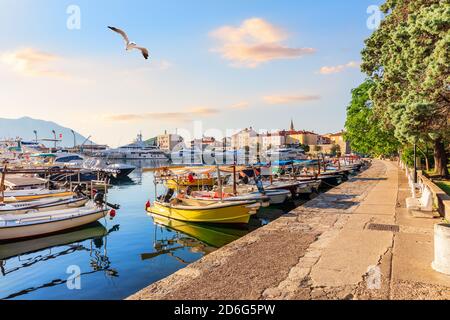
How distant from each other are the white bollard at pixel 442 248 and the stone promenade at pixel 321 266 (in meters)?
0.19

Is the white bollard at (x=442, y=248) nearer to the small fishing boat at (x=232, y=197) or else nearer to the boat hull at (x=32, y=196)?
the small fishing boat at (x=232, y=197)

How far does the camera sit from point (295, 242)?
412 inches

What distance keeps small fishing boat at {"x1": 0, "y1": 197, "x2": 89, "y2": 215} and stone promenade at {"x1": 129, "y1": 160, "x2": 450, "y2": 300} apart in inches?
545

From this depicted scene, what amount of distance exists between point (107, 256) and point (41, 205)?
27.7 feet

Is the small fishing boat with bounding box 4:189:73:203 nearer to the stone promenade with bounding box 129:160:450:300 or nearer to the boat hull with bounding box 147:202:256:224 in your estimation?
the boat hull with bounding box 147:202:256:224

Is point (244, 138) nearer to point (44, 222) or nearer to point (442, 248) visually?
point (44, 222)

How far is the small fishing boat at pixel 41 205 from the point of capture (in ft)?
60.7

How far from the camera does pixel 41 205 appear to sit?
19719mm

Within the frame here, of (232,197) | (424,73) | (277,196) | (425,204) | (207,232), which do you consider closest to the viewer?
(424,73)

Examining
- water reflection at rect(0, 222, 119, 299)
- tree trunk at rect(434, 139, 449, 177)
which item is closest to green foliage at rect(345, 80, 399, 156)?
tree trunk at rect(434, 139, 449, 177)

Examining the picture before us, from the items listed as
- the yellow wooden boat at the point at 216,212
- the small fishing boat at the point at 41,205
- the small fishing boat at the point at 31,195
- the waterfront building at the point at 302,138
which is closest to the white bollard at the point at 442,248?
the yellow wooden boat at the point at 216,212

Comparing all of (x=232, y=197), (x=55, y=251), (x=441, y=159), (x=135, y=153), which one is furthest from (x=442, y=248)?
(x=135, y=153)
